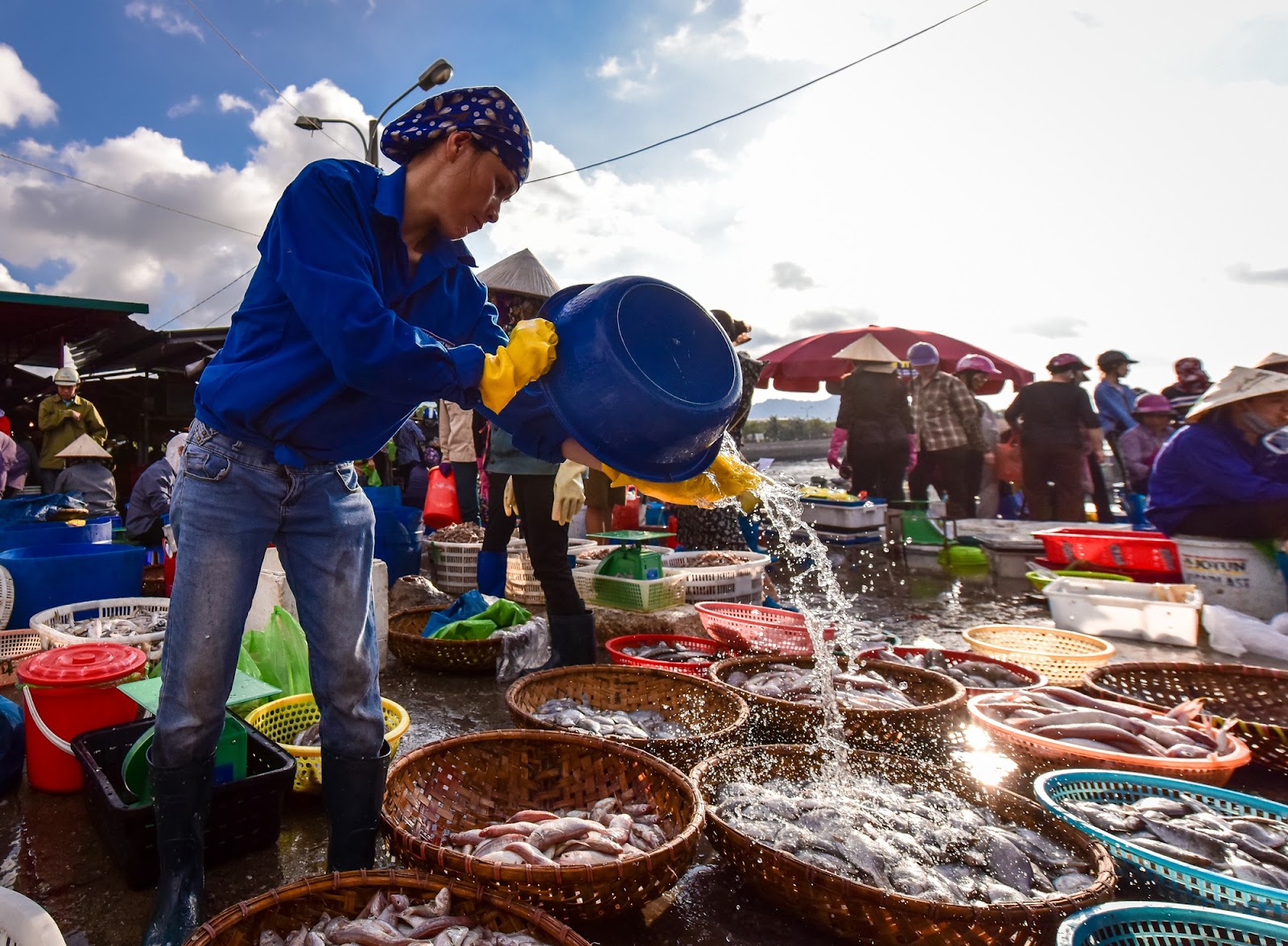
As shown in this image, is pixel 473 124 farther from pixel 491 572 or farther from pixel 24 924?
pixel 491 572

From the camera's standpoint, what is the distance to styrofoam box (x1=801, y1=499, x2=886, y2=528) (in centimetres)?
877

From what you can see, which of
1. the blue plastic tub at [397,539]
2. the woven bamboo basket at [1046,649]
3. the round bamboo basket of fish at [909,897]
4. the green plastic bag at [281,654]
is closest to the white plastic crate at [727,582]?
the woven bamboo basket at [1046,649]

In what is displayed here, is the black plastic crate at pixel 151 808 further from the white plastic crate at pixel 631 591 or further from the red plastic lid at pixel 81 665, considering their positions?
the white plastic crate at pixel 631 591

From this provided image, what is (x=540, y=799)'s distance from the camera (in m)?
2.57

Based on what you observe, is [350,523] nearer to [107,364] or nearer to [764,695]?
[764,695]

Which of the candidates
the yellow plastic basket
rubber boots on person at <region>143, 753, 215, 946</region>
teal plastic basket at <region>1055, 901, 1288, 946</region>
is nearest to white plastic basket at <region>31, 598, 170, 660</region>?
the yellow plastic basket

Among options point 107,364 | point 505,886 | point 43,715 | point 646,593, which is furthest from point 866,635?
point 107,364

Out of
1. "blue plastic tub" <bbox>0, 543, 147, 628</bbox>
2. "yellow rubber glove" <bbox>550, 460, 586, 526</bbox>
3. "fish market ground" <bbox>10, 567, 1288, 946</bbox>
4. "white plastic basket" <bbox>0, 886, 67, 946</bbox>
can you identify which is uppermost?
"yellow rubber glove" <bbox>550, 460, 586, 526</bbox>

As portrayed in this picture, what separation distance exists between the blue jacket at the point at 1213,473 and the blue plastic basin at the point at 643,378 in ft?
16.3

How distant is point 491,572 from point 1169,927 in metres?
4.10

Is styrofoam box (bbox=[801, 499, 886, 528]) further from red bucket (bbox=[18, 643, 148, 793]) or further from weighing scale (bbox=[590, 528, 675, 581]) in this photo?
red bucket (bbox=[18, 643, 148, 793])

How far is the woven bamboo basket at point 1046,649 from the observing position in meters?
3.99

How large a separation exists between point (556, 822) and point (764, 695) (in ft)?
4.45

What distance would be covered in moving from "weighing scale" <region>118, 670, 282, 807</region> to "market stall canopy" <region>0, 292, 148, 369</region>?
10.7m
